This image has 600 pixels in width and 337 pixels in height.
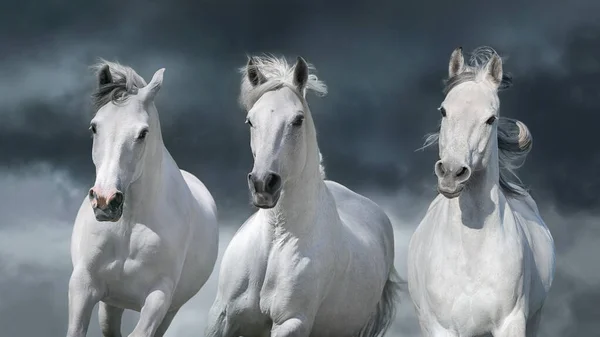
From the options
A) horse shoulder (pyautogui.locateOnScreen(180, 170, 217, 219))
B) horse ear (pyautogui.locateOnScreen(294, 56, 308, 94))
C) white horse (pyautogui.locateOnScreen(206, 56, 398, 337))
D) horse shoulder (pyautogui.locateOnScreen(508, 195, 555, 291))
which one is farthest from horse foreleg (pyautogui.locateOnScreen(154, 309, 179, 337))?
horse shoulder (pyautogui.locateOnScreen(508, 195, 555, 291))

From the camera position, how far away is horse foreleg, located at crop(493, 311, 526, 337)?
→ 10500 millimetres

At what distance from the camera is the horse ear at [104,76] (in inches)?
468

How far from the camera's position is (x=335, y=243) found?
12023mm

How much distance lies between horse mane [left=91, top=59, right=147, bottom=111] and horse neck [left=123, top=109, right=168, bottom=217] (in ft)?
1.02

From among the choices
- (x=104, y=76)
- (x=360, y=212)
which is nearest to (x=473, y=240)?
(x=360, y=212)

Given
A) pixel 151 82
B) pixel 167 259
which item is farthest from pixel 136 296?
pixel 151 82

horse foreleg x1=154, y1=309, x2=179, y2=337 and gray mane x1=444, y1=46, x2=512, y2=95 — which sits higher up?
gray mane x1=444, y1=46, x2=512, y2=95

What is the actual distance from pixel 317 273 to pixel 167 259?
1.41m

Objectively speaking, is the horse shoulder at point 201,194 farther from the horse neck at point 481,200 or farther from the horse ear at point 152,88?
the horse neck at point 481,200

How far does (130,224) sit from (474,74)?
11.1 ft

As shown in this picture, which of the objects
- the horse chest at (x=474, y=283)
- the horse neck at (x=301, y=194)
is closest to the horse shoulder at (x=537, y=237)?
the horse chest at (x=474, y=283)

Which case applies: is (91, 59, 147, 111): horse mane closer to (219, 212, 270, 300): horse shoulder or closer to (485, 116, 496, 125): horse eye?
(219, 212, 270, 300): horse shoulder

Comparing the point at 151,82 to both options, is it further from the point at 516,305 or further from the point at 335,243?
the point at 516,305

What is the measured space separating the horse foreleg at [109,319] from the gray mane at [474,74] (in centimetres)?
437
